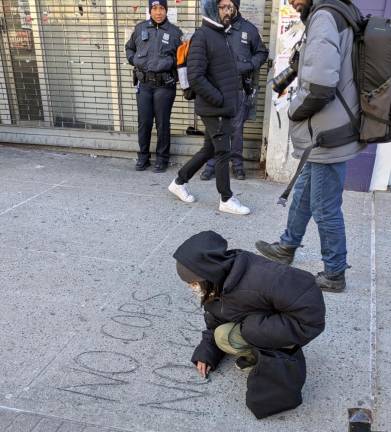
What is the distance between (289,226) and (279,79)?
0.99 metres

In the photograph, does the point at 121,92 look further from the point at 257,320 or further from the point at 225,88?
the point at 257,320

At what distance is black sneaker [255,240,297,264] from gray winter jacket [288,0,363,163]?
747mm

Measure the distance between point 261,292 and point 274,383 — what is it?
0.40 metres

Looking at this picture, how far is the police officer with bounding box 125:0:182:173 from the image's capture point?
510cm

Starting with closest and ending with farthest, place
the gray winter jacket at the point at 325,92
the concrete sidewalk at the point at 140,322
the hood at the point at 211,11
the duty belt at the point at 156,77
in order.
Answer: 1. the concrete sidewalk at the point at 140,322
2. the gray winter jacket at the point at 325,92
3. the hood at the point at 211,11
4. the duty belt at the point at 156,77

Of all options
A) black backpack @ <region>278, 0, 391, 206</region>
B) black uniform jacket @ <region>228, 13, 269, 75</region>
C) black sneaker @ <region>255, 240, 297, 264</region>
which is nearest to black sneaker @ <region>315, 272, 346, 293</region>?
black sneaker @ <region>255, 240, 297, 264</region>

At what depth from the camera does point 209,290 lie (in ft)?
6.98

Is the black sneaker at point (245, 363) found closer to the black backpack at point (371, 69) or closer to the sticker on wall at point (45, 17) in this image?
the black backpack at point (371, 69)

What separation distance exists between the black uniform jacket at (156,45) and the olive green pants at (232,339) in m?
3.59

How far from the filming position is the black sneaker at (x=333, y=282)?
10.1ft

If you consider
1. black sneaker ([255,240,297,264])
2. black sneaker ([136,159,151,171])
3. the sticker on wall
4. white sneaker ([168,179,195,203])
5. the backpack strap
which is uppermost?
the sticker on wall

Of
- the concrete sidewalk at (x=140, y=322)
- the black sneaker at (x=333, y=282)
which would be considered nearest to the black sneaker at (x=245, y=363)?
the concrete sidewalk at (x=140, y=322)

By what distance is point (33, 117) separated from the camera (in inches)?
258

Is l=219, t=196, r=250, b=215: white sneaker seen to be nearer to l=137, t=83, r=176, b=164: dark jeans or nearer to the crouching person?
l=137, t=83, r=176, b=164: dark jeans
